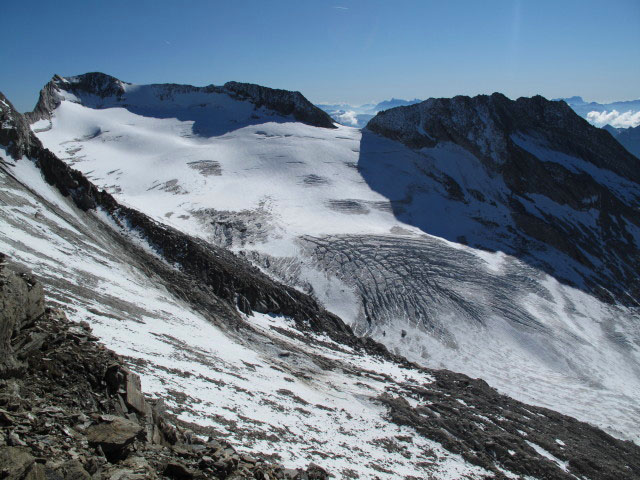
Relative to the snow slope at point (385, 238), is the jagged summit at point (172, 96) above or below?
above

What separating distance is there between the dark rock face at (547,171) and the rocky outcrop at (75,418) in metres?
54.9

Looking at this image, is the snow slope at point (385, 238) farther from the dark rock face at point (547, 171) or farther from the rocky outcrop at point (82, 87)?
the rocky outcrop at point (82, 87)

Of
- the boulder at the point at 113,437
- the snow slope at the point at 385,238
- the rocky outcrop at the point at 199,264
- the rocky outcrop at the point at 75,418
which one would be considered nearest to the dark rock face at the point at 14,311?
the rocky outcrop at the point at 75,418

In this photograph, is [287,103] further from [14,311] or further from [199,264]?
[14,311]

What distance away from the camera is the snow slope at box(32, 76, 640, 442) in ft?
141

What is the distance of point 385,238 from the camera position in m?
56.3

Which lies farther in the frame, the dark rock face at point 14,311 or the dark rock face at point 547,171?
the dark rock face at point 547,171

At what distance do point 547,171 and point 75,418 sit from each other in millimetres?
89919

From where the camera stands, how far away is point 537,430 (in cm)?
2919

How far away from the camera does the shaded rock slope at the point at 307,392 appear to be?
9859 mm

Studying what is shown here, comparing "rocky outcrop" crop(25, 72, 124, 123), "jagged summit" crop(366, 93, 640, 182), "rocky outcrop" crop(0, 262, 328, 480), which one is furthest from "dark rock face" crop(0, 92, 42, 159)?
"jagged summit" crop(366, 93, 640, 182)

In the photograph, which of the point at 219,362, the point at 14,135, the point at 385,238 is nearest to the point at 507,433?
the point at 219,362

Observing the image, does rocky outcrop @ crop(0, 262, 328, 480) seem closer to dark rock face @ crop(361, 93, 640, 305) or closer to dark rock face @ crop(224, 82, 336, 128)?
dark rock face @ crop(361, 93, 640, 305)

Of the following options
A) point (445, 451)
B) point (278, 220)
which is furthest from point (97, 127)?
point (445, 451)
